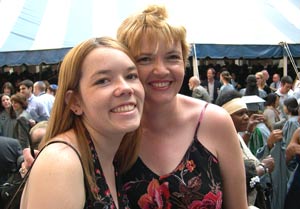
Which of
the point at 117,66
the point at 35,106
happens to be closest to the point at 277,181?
the point at 117,66

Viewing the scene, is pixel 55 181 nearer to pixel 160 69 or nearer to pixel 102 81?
pixel 102 81

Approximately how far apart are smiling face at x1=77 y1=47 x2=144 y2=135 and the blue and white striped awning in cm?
768

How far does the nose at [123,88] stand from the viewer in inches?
52.9

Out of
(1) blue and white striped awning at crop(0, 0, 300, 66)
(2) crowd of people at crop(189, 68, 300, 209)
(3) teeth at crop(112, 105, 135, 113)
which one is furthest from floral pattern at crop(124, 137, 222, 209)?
(1) blue and white striped awning at crop(0, 0, 300, 66)

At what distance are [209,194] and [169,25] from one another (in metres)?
0.67

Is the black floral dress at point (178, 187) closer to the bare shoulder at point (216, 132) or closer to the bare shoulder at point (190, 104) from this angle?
the bare shoulder at point (216, 132)

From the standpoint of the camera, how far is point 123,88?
1353 millimetres

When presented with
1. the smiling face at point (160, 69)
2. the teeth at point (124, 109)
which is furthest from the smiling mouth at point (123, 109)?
the smiling face at point (160, 69)

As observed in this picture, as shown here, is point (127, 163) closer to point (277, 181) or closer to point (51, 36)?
point (277, 181)

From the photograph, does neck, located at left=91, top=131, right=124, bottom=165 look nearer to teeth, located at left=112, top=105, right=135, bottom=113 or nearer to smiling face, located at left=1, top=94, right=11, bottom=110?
teeth, located at left=112, top=105, right=135, bottom=113

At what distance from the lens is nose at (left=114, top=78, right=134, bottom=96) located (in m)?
1.34

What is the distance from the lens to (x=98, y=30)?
374 inches

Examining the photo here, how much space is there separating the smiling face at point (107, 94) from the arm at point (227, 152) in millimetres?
478

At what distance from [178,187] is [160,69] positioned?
454 mm
